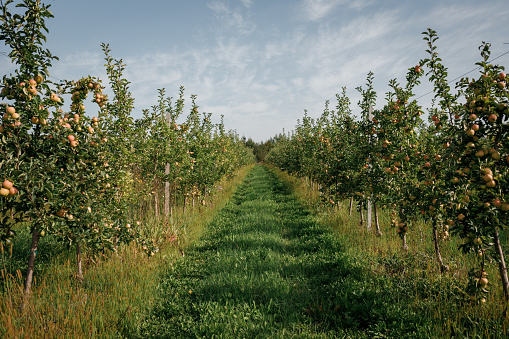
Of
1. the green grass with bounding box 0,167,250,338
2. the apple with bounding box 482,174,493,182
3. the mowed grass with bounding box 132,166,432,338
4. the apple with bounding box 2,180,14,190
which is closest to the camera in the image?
the apple with bounding box 2,180,14,190

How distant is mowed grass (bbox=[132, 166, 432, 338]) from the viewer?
3.11 m

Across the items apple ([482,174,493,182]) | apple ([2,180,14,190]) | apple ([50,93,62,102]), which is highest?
apple ([50,93,62,102])

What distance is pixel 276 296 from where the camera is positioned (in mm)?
3814

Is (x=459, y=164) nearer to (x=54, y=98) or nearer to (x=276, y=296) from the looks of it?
(x=276, y=296)

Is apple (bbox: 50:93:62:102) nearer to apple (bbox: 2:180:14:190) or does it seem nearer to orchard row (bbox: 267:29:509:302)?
apple (bbox: 2:180:14:190)

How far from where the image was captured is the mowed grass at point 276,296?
10.2 feet

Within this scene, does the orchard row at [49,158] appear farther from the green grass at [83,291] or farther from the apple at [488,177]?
the apple at [488,177]

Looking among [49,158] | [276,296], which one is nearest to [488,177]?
[276,296]

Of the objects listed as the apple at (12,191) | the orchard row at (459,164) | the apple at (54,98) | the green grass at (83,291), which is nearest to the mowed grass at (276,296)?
the green grass at (83,291)

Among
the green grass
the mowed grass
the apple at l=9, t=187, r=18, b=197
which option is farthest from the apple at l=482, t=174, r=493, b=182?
the apple at l=9, t=187, r=18, b=197

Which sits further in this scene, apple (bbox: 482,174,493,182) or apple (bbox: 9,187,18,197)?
apple (bbox: 482,174,493,182)

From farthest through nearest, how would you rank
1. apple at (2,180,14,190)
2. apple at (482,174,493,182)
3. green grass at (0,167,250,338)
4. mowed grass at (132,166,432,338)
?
mowed grass at (132,166,432,338) < green grass at (0,167,250,338) < apple at (482,174,493,182) < apple at (2,180,14,190)

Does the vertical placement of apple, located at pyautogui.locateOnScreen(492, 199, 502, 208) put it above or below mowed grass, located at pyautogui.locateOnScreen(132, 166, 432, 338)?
above

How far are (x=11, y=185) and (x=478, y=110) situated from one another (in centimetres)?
499
